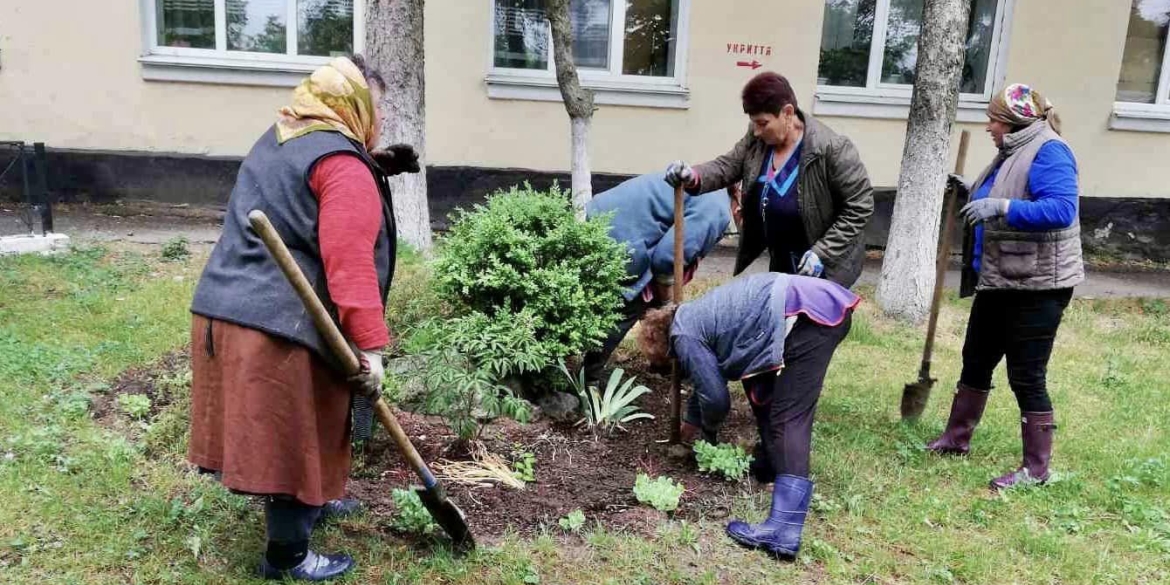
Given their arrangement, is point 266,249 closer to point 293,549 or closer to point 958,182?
point 293,549

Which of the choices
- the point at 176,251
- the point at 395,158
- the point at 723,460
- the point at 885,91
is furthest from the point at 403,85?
the point at 885,91

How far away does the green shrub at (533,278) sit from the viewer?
13.2 feet

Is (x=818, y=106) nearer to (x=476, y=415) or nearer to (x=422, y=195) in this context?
(x=422, y=195)

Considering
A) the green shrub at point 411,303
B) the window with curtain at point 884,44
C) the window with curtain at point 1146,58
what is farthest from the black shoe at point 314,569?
the window with curtain at point 1146,58

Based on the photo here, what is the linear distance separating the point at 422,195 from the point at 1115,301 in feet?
20.3

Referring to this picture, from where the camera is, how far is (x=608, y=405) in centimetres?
426

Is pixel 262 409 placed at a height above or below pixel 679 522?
above

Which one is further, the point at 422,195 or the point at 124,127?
the point at 124,127

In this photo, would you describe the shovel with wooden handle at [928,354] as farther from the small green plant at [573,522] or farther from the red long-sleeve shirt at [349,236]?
the red long-sleeve shirt at [349,236]

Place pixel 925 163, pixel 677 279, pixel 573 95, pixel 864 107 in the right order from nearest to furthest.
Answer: pixel 677 279, pixel 925 163, pixel 573 95, pixel 864 107

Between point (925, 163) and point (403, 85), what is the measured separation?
157 inches

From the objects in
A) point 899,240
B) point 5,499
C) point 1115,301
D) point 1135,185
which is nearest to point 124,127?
point 5,499

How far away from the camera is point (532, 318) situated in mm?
4031

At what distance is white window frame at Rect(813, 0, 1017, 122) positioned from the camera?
9.17 metres
